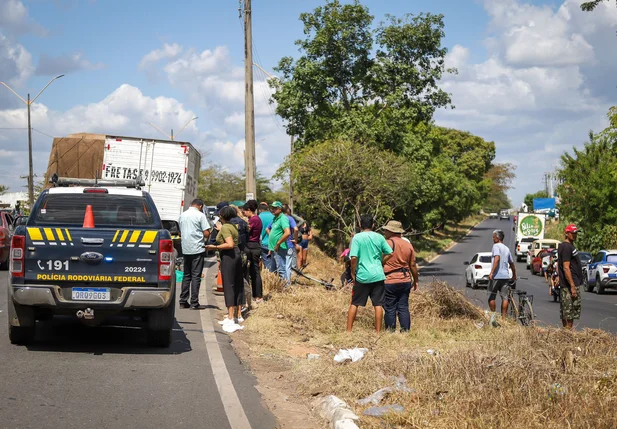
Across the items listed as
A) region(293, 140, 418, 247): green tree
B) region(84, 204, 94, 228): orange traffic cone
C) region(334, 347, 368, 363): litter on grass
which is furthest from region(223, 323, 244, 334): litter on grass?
region(293, 140, 418, 247): green tree

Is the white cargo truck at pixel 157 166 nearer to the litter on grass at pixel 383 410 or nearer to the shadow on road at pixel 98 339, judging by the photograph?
the shadow on road at pixel 98 339

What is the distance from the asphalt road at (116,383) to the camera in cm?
659

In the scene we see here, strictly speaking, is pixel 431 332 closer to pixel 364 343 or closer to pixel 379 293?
pixel 379 293

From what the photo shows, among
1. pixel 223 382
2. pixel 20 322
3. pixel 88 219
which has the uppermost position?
pixel 88 219

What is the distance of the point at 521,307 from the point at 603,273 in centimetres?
1834

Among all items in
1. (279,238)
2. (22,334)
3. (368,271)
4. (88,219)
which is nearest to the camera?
(22,334)

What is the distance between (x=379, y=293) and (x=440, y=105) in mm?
31547

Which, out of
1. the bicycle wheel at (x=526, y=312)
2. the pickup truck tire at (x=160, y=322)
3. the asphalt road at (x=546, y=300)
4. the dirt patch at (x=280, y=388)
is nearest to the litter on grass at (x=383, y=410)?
the dirt patch at (x=280, y=388)

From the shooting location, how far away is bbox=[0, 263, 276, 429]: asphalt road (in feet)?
21.6

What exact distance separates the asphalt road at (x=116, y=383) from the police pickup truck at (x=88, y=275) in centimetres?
45

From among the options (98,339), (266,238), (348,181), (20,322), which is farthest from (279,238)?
(348,181)

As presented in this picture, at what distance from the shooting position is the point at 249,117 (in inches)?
958

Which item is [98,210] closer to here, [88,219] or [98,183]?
[88,219]

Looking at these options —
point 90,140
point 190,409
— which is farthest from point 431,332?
point 90,140
